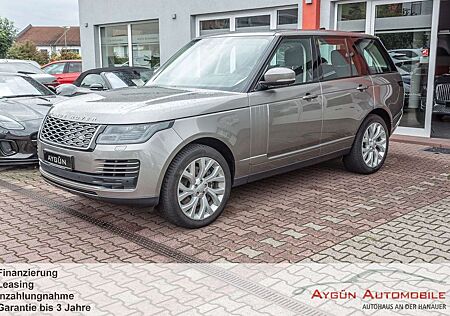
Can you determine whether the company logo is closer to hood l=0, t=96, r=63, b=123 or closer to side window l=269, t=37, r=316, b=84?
side window l=269, t=37, r=316, b=84

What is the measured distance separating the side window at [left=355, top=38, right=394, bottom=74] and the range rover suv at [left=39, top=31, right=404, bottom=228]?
0.06 feet

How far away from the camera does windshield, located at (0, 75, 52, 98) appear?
792cm

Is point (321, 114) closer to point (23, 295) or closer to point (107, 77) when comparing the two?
point (23, 295)

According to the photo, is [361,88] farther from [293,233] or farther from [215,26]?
[215,26]

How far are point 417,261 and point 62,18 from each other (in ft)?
238

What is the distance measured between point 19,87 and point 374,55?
18.1 ft

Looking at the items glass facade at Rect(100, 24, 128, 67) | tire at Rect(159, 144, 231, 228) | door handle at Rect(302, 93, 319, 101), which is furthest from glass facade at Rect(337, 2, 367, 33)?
glass facade at Rect(100, 24, 128, 67)

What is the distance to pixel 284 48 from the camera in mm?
5398

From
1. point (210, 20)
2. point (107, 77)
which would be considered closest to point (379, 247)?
point (107, 77)

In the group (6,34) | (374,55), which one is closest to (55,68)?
(374,55)

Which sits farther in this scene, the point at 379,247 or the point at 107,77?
the point at 107,77

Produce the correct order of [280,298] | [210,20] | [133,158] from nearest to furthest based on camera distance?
[280,298] < [133,158] < [210,20]

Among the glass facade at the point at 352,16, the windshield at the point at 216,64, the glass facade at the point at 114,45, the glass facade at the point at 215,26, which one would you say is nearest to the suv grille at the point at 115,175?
the windshield at the point at 216,64

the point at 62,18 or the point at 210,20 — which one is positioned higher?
the point at 62,18
